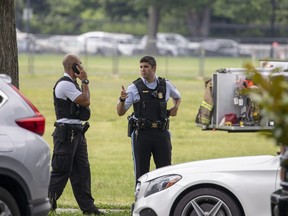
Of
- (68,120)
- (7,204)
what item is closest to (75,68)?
(68,120)

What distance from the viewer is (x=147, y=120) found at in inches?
431

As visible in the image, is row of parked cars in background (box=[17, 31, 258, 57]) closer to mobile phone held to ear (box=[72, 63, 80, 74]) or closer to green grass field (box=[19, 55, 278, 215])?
green grass field (box=[19, 55, 278, 215])

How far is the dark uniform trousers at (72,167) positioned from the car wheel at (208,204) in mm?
2272

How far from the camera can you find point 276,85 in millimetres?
4395

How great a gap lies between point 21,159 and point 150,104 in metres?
3.49

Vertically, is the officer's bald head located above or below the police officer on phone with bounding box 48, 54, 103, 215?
above

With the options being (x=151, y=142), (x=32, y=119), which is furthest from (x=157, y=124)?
(x=32, y=119)

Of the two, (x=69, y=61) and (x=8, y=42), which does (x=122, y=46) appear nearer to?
(x=8, y=42)

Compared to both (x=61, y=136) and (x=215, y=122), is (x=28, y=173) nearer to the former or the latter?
(x=61, y=136)

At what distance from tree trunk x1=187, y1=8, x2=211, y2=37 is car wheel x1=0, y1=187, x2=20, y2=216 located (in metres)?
66.6

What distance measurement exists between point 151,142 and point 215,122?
1.36 meters

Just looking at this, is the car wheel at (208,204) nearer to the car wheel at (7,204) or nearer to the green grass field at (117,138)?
the green grass field at (117,138)

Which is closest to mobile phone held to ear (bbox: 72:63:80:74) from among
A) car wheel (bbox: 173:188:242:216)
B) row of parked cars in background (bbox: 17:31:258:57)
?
car wheel (bbox: 173:188:242:216)

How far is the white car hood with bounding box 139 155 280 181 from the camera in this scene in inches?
338
